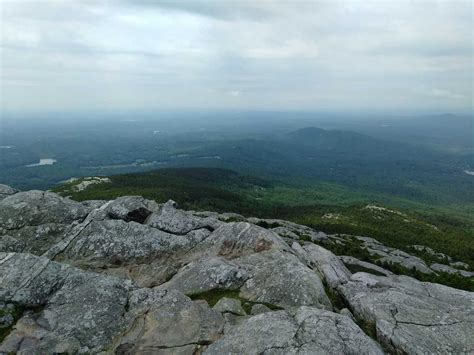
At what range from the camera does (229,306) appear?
1827 centimetres

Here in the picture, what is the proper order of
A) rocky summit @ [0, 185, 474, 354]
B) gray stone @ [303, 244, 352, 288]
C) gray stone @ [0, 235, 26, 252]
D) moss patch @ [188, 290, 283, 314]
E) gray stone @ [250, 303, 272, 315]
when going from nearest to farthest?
rocky summit @ [0, 185, 474, 354] < gray stone @ [250, 303, 272, 315] < moss patch @ [188, 290, 283, 314] < gray stone @ [303, 244, 352, 288] < gray stone @ [0, 235, 26, 252]

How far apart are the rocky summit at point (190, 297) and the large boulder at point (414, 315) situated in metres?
0.06

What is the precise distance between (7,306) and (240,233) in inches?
613

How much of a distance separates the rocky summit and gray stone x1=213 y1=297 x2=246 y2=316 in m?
0.07

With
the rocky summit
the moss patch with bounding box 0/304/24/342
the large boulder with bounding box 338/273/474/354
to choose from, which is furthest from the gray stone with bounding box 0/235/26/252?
the large boulder with bounding box 338/273/474/354

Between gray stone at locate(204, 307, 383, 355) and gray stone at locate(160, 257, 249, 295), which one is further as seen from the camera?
gray stone at locate(160, 257, 249, 295)

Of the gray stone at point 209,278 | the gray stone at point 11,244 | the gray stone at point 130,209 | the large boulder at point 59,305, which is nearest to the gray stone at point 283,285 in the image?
the gray stone at point 209,278

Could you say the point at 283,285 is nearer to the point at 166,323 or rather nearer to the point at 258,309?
the point at 258,309

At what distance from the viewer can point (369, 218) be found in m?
142

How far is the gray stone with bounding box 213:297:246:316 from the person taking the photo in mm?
17891

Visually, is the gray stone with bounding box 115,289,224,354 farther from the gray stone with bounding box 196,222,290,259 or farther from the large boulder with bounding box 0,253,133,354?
the gray stone with bounding box 196,222,290,259

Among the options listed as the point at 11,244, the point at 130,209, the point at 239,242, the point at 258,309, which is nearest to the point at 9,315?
the point at 11,244

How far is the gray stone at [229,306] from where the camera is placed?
17.9 m

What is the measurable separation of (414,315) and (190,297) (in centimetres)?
1262
